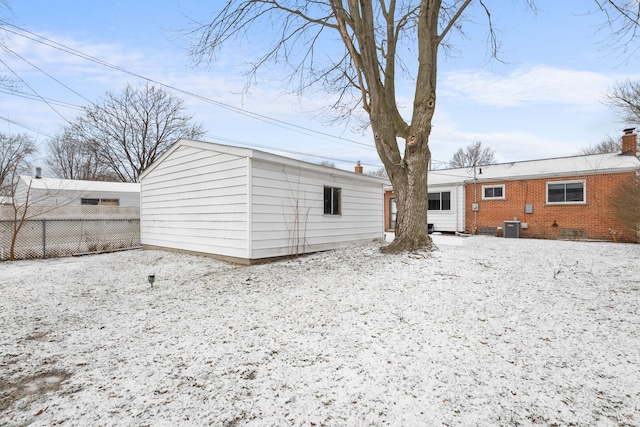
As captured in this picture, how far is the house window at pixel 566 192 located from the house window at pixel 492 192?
1812 millimetres

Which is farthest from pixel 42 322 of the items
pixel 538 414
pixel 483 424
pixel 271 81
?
pixel 271 81

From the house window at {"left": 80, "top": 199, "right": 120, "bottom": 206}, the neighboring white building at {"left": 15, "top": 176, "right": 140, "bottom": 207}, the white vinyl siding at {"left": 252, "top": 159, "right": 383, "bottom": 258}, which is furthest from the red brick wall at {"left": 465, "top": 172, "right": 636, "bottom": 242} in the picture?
the house window at {"left": 80, "top": 199, "right": 120, "bottom": 206}

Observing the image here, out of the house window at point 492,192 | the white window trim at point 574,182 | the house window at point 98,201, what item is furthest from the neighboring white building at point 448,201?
the house window at point 98,201

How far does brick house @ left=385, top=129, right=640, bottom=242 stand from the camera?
1191 centimetres

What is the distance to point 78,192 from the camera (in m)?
17.9

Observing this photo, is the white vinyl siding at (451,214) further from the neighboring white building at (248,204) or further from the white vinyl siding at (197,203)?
the white vinyl siding at (197,203)

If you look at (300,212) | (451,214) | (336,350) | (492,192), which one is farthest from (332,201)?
(492,192)

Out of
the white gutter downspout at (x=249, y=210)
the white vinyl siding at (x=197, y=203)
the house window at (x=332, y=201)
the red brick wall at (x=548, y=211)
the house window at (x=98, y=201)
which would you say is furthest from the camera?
the house window at (x=98, y=201)

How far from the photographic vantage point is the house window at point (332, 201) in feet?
30.0

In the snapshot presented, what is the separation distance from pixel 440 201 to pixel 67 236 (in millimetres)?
16252

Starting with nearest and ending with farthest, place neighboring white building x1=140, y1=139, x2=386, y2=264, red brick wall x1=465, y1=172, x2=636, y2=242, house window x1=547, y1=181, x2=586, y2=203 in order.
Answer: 1. neighboring white building x1=140, y1=139, x2=386, y2=264
2. red brick wall x1=465, y1=172, x2=636, y2=242
3. house window x1=547, y1=181, x2=586, y2=203

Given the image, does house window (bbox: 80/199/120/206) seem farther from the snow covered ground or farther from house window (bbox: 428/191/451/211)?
house window (bbox: 428/191/451/211)

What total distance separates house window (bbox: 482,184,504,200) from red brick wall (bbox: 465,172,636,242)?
0.48 feet

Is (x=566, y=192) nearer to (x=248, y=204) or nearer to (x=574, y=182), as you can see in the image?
(x=574, y=182)
